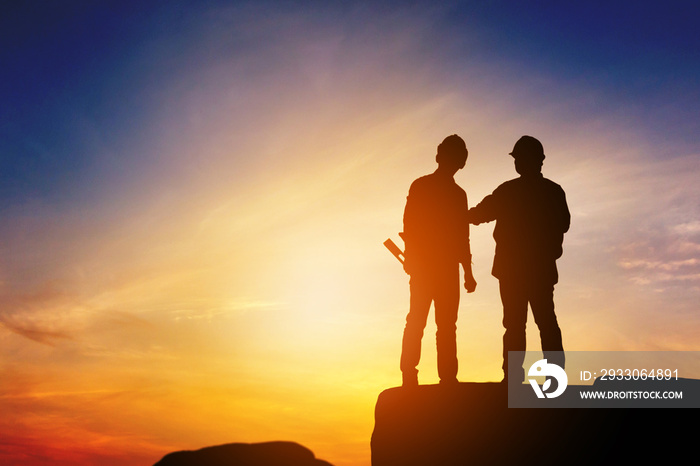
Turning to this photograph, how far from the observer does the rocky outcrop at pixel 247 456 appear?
15.4 meters

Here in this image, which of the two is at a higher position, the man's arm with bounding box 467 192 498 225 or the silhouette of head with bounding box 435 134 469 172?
the silhouette of head with bounding box 435 134 469 172

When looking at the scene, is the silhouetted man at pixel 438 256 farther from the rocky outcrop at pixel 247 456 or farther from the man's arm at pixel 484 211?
the rocky outcrop at pixel 247 456

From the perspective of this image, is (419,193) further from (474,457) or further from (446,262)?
(474,457)

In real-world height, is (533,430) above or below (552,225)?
below

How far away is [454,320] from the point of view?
7.55m

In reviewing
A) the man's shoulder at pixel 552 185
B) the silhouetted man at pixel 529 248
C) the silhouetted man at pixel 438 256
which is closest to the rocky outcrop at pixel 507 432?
the silhouetted man at pixel 438 256

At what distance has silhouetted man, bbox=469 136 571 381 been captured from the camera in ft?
25.1

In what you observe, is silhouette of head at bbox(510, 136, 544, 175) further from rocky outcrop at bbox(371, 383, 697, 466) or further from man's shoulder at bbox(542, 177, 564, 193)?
rocky outcrop at bbox(371, 383, 697, 466)

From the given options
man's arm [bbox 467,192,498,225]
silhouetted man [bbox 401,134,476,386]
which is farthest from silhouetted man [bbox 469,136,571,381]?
silhouetted man [bbox 401,134,476,386]

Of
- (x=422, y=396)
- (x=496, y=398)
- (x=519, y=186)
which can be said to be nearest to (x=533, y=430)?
(x=496, y=398)

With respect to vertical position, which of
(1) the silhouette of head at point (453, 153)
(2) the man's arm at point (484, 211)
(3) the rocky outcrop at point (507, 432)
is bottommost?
(3) the rocky outcrop at point (507, 432)

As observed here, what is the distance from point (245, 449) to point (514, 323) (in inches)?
440

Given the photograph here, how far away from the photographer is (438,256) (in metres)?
7.53

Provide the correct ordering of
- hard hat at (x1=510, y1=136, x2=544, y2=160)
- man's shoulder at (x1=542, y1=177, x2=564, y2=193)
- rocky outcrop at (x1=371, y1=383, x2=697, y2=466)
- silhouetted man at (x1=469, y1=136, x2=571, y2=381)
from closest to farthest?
rocky outcrop at (x1=371, y1=383, x2=697, y2=466) → silhouetted man at (x1=469, y1=136, x2=571, y2=381) → hard hat at (x1=510, y1=136, x2=544, y2=160) → man's shoulder at (x1=542, y1=177, x2=564, y2=193)
